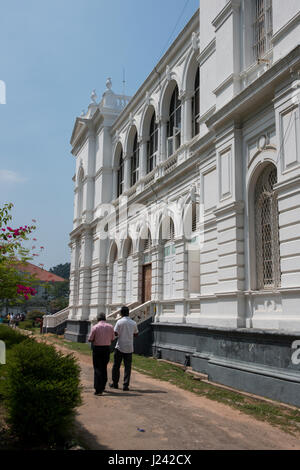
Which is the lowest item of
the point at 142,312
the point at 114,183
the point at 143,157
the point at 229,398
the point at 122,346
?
the point at 229,398

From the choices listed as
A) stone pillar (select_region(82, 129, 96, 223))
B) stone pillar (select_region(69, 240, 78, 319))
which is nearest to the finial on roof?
stone pillar (select_region(82, 129, 96, 223))

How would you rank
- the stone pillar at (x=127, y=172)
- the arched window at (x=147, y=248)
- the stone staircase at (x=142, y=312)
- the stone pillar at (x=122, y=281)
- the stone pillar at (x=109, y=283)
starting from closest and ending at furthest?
the stone staircase at (x=142, y=312) → the arched window at (x=147, y=248) → the stone pillar at (x=122, y=281) → the stone pillar at (x=127, y=172) → the stone pillar at (x=109, y=283)

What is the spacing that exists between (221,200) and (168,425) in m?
6.51

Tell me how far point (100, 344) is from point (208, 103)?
833 centimetres

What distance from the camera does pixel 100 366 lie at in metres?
9.00

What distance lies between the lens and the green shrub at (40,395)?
5098 mm

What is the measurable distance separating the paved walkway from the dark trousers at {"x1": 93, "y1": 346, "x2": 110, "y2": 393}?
22 centimetres

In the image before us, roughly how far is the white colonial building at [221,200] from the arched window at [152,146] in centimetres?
7

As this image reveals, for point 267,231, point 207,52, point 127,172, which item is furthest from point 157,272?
point 207,52

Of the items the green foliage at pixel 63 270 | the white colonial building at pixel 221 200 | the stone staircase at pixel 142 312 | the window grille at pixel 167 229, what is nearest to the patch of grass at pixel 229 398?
the white colonial building at pixel 221 200

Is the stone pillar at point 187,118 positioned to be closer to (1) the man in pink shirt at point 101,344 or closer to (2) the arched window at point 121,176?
(2) the arched window at point 121,176

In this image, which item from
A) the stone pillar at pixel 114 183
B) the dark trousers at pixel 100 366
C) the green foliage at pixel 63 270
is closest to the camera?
the dark trousers at pixel 100 366

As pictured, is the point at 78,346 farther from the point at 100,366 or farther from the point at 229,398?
the point at 229,398

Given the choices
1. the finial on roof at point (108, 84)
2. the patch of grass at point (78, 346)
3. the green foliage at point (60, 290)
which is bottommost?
the patch of grass at point (78, 346)
